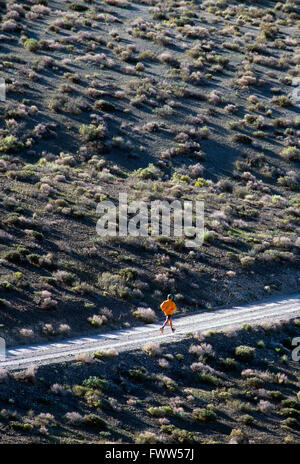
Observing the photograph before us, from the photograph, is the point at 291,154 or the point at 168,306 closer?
the point at 168,306

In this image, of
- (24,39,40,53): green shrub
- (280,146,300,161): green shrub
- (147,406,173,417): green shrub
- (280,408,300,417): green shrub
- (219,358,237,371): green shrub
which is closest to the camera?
(147,406,173,417): green shrub

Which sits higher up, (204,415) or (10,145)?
(10,145)

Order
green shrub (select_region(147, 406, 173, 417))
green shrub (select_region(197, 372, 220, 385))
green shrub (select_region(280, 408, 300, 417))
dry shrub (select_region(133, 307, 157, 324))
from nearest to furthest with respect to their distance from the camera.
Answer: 1. green shrub (select_region(147, 406, 173, 417))
2. green shrub (select_region(280, 408, 300, 417))
3. green shrub (select_region(197, 372, 220, 385))
4. dry shrub (select_region(133, 307, 157, 324))

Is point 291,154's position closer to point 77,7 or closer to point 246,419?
point 246,419

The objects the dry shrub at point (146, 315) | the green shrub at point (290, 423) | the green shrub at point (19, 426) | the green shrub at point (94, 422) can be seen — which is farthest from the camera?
the dry shrub at point (146, 315)

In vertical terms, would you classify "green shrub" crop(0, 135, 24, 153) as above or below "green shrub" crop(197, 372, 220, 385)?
above

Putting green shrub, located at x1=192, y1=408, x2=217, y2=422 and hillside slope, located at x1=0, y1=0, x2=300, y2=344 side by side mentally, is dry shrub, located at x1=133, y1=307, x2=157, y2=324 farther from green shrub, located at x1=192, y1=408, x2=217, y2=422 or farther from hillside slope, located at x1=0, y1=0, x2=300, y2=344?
green shrub, located at x1=192, y1=408, x2=217, y2=422

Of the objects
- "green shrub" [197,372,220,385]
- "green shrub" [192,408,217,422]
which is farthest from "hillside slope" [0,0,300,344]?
"green shrub" [192,408,217,422]

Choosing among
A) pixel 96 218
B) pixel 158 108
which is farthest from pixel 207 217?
pixel 158 108

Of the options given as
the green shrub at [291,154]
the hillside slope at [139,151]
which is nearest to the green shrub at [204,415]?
the hillside slope at [139,151]

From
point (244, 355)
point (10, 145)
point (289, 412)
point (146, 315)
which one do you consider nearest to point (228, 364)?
point (244, 355)

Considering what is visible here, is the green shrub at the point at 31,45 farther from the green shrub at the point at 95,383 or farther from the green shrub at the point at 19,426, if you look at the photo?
the green shrub at the point at 19,426

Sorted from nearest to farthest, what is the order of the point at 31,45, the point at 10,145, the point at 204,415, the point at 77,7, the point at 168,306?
1. the point at 204,415
2. the point at 168,306
3. the point at 10,145
4. the point at 31,45
5. the point at 77,7
